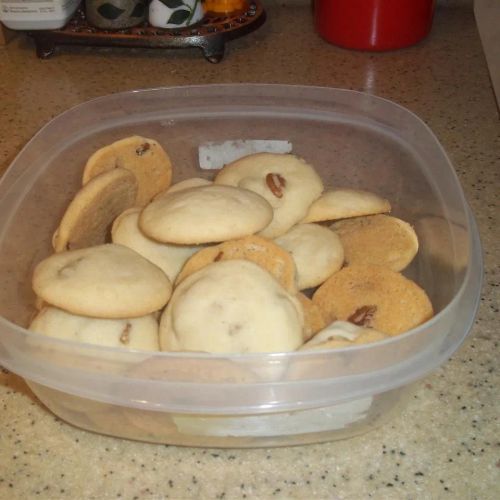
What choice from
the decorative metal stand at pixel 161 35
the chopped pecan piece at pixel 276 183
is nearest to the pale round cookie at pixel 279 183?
the chopped pecan piece at pixel 276 183

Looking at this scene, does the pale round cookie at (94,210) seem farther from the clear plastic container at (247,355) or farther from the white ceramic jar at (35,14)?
the white ceramic jar at (35,14)

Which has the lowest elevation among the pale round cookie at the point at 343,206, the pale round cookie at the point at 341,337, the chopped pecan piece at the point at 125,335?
the chopped pecan piece at the point at 125,335

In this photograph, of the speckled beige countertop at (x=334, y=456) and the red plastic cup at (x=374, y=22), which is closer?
the speckled beige countertop at (x=334, y=456)

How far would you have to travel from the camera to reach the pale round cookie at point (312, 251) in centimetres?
51

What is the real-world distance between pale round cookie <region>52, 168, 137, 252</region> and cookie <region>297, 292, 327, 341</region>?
180mm

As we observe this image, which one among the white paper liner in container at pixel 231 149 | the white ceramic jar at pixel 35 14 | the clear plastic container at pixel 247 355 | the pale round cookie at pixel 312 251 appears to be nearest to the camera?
the clear plastic container at pixel 247 355

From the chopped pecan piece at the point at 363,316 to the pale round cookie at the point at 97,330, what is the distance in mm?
142

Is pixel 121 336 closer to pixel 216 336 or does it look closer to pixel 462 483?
pixel 216 336

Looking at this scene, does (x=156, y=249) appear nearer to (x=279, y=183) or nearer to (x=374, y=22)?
(x=279, y=183)

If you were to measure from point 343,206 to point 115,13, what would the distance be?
524 mm

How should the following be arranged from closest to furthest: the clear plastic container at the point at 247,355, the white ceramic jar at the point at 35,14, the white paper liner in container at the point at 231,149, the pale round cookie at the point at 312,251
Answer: the clear plastic container at the point at 247,355 → the pale round cookie at the point at 312,251 → the white paper liner in container at the point at 231,149 → the white ceramic jar at the point at 35,14

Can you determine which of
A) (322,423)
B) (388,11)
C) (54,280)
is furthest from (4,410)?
(388,11)

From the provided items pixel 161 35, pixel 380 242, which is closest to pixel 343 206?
pixel 380 242

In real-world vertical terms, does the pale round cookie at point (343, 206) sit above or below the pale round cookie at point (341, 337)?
below
